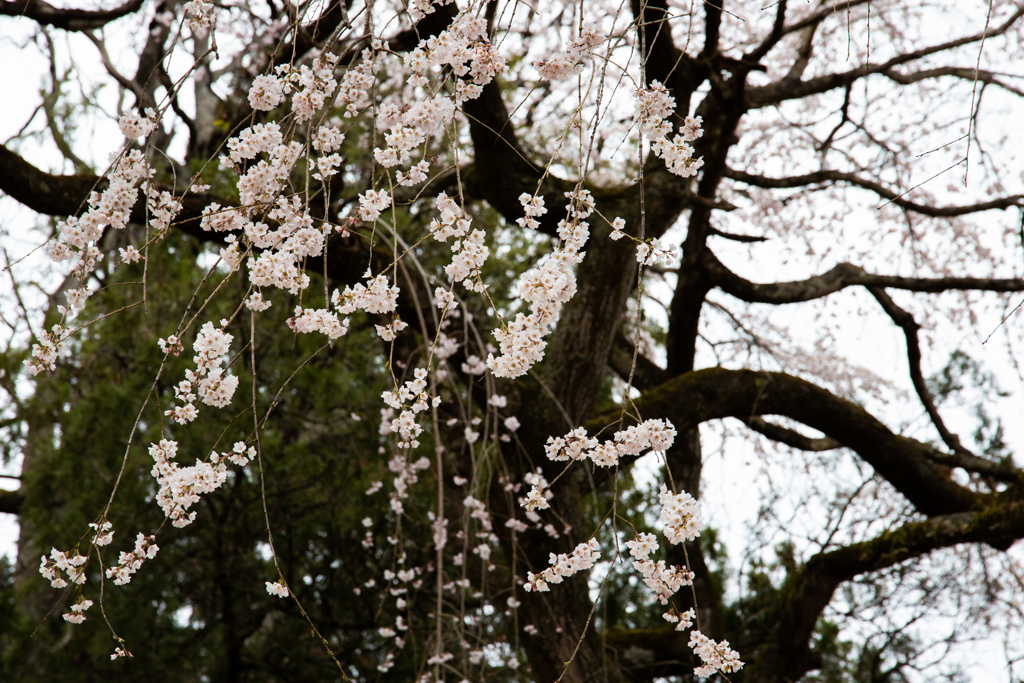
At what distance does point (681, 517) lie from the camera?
4.08ft

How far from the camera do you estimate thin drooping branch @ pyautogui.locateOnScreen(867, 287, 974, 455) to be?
387 cm

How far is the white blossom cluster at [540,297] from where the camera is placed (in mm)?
1197

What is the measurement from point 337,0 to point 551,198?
1124mm

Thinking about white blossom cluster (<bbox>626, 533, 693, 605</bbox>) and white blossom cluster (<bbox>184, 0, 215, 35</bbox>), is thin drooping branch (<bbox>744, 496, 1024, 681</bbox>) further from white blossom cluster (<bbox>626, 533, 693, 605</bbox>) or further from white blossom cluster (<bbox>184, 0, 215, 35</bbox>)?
white blossom cluster (<bbox>184, 0, 215, 35</bbox>)

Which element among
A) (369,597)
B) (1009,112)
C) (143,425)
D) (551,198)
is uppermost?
(1009,112)

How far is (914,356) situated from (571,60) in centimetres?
327

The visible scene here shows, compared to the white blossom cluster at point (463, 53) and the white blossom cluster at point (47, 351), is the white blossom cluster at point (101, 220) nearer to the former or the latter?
the white blossom cluster at point (47, 351)

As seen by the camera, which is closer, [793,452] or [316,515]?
[316,515]

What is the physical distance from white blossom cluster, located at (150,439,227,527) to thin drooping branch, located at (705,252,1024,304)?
2871mm

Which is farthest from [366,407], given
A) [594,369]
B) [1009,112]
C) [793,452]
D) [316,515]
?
[1009,112]

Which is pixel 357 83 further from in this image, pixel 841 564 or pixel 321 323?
pixel 841 564

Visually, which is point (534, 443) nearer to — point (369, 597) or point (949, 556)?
point (369, 597)

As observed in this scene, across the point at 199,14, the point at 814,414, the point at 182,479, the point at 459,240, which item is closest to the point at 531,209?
the point at 459,240

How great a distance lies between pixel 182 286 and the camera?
10.7 feet
